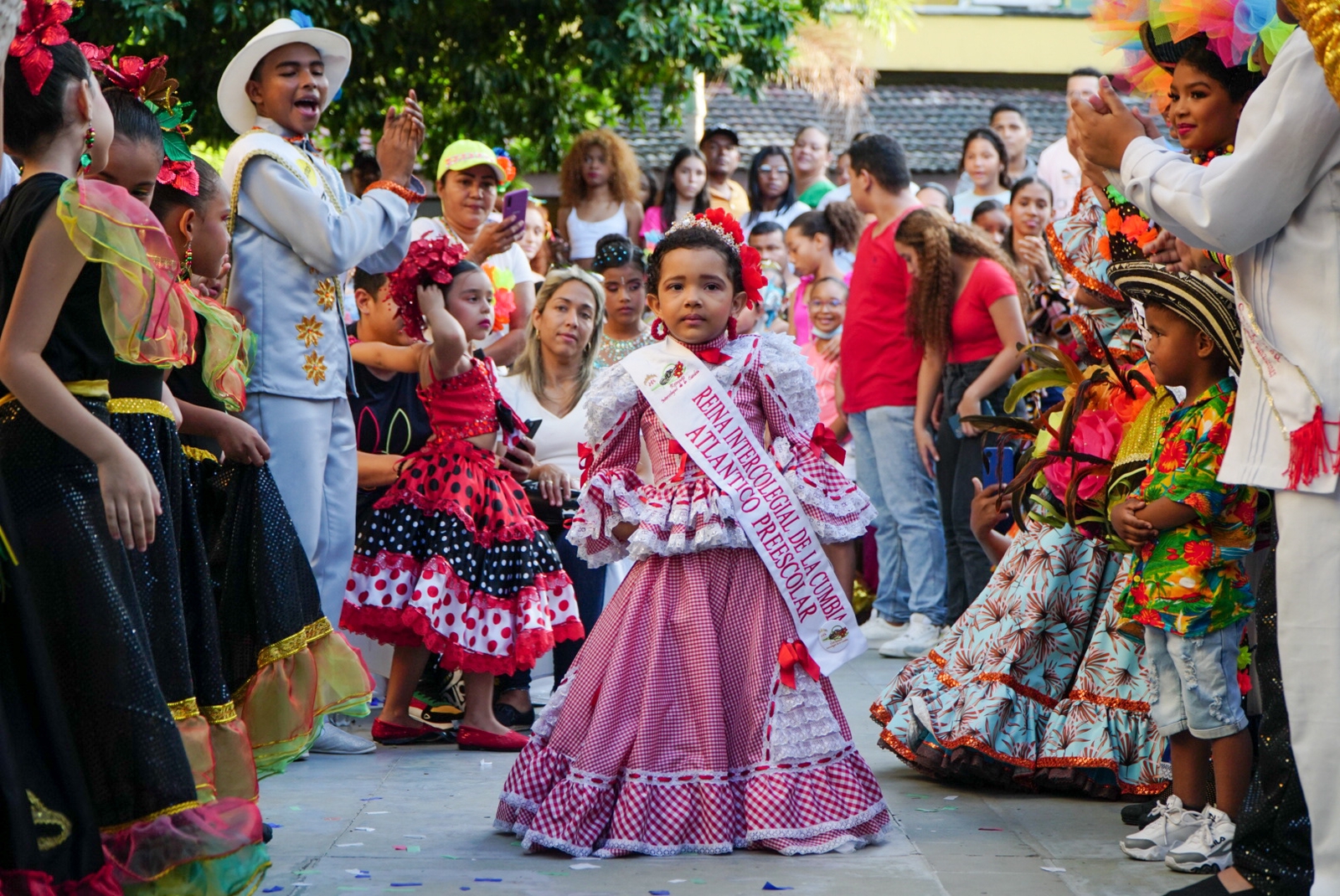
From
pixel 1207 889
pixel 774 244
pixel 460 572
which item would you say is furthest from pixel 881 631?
pixel 1207 889

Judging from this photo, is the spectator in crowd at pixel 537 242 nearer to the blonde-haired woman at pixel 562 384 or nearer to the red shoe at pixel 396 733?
the blonde-haired woman at pixel 562 384

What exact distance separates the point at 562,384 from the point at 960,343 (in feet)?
6.39

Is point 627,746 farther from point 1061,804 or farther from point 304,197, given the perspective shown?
point 304,197

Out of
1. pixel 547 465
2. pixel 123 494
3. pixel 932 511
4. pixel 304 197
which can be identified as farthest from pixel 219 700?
pixel 932 511

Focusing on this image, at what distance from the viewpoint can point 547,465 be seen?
5.86m

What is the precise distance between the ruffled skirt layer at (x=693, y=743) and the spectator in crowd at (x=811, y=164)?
713cm

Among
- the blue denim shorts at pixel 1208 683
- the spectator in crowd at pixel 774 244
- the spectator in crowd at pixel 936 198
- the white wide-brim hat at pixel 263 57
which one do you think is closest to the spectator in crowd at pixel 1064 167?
the spectator in crowd at pixel 936 198

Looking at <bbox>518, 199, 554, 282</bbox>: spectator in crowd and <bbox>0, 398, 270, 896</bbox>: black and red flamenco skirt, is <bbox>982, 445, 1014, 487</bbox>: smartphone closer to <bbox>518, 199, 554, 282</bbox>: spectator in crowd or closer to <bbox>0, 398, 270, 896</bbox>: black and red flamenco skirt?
<bbox>518, 199, 554, 282</bbox>: spectator in crowd

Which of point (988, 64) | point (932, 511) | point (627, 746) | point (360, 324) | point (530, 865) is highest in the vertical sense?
point (988, 64)

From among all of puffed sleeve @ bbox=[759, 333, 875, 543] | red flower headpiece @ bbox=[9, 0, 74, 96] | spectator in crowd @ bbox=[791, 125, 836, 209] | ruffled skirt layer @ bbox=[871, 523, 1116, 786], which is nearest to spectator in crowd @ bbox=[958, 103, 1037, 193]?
spectator in crowd @ bbox=[791, 125, 836, 209]

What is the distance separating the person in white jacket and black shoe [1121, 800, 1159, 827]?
122 cm

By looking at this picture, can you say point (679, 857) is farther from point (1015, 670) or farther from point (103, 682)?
point (103, 682)

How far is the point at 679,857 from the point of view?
374 centimetres

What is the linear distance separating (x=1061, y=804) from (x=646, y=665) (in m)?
1.32
